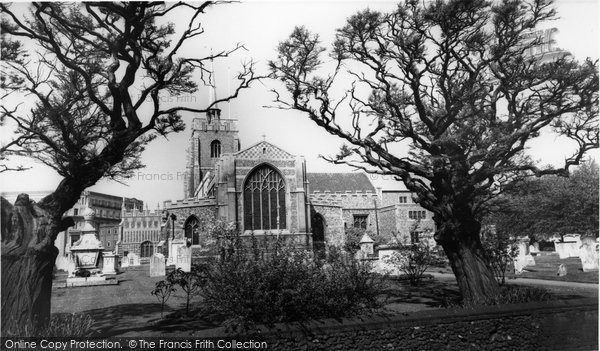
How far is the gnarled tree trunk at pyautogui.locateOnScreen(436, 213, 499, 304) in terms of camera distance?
31.0 feet

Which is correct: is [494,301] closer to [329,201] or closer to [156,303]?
[156,303]

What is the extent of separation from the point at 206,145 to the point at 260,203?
17645 mm

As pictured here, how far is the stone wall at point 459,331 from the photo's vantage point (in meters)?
6.73

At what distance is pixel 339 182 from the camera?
47.8 meters

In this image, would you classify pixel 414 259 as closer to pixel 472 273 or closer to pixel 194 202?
pixel 472 273

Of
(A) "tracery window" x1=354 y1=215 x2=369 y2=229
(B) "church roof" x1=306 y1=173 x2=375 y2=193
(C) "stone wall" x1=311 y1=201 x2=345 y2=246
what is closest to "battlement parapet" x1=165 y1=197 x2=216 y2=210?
(C) "stone wall" x1=311 y1=201 x2=345 y2=246

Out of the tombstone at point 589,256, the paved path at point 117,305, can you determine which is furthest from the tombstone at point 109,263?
the tombstone at point 589,256

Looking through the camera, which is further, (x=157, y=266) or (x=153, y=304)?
(x=157, y=266)

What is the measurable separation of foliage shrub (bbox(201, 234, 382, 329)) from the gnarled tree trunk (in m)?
2.61

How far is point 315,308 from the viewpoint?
737cm

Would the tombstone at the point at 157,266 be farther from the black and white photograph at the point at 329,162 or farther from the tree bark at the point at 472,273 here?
the tree bark at the point at 472,273

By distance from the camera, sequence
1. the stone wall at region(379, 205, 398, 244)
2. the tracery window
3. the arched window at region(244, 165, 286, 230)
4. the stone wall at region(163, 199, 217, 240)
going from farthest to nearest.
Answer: the tracery window
the stone wall at region(379, 205, 398, 244)
the stone wall at region(163, 199, 217, 240)
the arched window at region(244, 165, 286, 230)

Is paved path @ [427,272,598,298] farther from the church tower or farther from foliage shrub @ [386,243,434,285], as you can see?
the church tower

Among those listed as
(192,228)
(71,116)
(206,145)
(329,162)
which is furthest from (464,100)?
(206,145)
